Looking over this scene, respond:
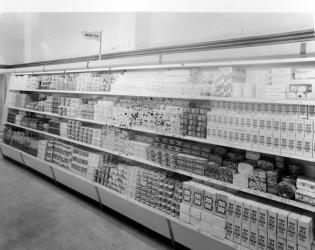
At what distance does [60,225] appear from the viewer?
3785mm

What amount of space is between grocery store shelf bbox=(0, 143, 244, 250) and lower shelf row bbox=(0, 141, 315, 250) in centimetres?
4

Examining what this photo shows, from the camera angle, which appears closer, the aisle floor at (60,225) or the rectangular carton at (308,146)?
the rectangular carton at (308,146)

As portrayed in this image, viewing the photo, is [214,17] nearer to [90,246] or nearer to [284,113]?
[284,113]

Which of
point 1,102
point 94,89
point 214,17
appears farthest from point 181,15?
point 1,102

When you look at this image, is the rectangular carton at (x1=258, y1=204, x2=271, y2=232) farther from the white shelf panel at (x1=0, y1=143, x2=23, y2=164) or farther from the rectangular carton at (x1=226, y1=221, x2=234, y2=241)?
the white shelf panel at (x1=0, y1=143, x2=23, y2=164)

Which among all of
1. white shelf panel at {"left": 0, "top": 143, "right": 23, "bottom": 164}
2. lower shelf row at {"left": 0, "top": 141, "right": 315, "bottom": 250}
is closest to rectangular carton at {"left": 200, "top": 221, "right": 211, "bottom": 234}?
lower shelf row at {"left": 0, "top": 141, "right": 315, "bottom": 250}

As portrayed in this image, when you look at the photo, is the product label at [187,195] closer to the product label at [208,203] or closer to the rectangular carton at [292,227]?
the product label at [208,203]

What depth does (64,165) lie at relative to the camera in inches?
195

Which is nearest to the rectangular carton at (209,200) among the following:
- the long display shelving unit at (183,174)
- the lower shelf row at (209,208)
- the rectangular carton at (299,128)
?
the lower shelf row at (209,208)

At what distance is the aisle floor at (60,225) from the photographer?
132 inches

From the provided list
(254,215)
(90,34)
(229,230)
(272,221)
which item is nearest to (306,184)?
(272,221)

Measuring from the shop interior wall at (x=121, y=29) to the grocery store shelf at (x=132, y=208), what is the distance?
2299 mm

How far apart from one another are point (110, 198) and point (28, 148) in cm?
295

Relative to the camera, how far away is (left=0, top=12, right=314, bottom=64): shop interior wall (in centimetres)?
297
